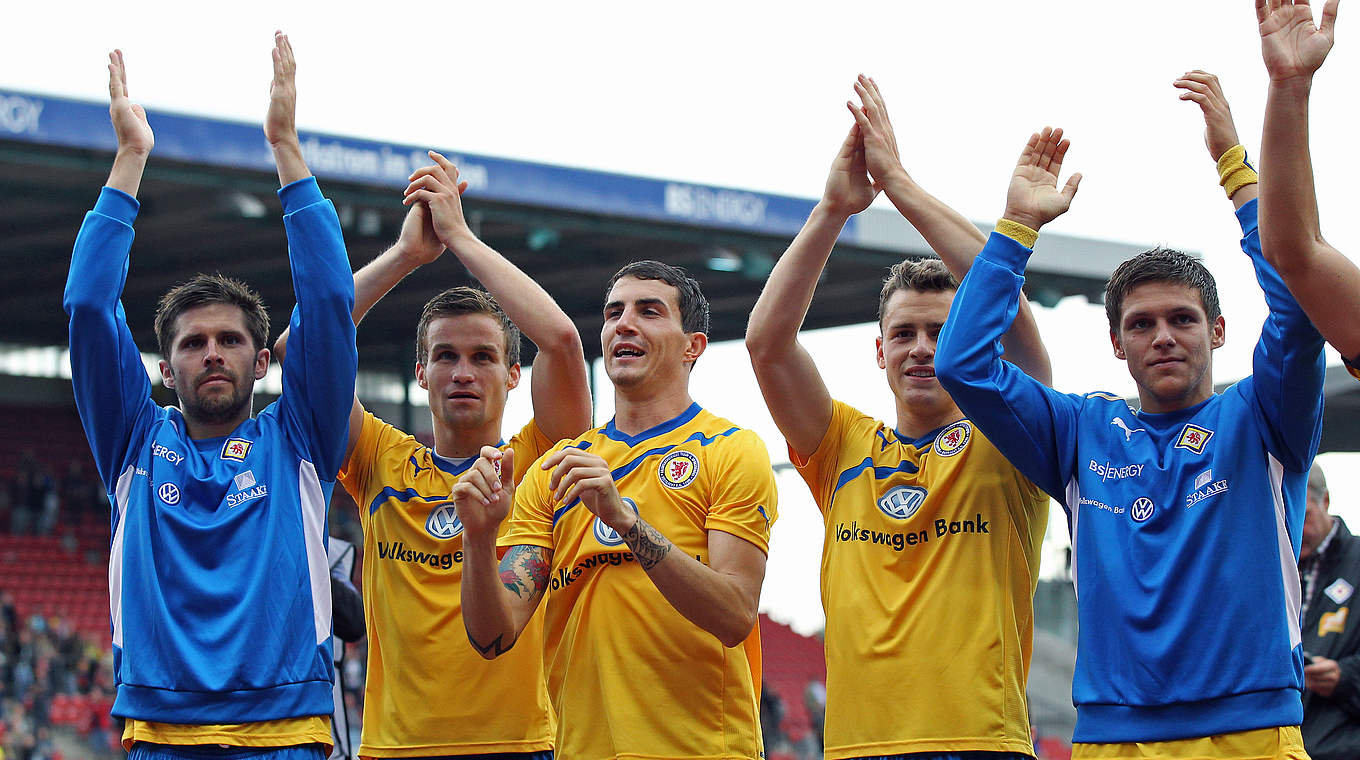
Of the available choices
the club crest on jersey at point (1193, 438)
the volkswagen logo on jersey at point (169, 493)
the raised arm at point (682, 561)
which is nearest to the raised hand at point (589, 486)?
the raised arm at point (682, 561)

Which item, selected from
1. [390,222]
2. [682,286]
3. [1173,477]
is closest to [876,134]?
[682,286]

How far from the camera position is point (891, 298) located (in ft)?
14.8

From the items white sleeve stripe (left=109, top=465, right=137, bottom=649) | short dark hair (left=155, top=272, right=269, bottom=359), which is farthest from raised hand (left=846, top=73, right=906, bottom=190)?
white sleeve stripe (left=109, top=465, right=137, bottom=649)

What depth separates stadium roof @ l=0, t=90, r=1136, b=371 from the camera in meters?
16.1

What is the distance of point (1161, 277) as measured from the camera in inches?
157

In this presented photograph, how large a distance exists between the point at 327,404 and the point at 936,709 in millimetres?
1978

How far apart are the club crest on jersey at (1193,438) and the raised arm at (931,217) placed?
2.15 ft

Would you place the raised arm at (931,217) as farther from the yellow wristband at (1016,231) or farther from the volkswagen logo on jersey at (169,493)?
the volkswagen logo on jersey at (169,493)

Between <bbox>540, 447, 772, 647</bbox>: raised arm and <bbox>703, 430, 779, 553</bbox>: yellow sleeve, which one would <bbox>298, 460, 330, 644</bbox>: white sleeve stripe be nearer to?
<bbox>540, 447, 772, 647</bbox>: raised arm

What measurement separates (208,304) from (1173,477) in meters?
2.83

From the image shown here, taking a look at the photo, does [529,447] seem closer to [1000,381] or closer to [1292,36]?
[1000,381]

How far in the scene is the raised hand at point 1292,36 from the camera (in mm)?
3598

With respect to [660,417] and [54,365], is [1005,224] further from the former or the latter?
[54,365]

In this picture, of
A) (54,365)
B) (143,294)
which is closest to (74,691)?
(143,294)
